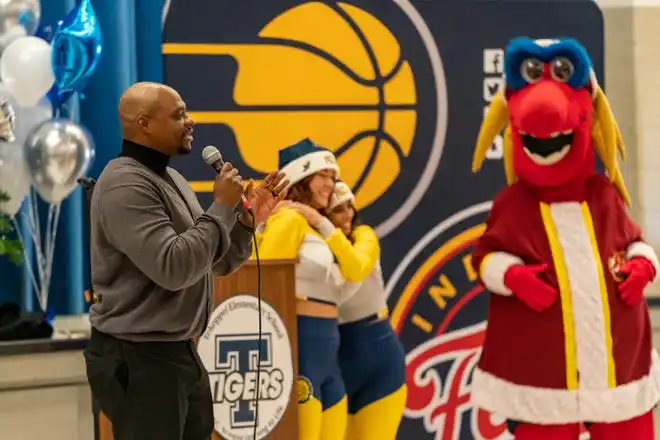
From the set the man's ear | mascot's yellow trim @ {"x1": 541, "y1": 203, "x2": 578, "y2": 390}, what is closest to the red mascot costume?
mascot's yellow trim @ {"x1": 541, "y1": 203, "x2": 578, "y2": 390}

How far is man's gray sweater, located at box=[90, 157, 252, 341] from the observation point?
1869 millimetres

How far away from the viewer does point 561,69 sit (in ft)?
10.4

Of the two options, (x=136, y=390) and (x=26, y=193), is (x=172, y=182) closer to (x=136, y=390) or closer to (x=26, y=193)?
(x=136, y=390)

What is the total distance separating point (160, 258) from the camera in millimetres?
1854

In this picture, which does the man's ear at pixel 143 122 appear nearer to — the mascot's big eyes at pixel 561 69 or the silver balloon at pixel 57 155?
the silver balloon at pixel 57 155

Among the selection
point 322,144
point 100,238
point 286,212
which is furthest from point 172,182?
point 322,144

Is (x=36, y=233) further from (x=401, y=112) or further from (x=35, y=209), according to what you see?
(x=401, y=112)

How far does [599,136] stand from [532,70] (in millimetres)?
341

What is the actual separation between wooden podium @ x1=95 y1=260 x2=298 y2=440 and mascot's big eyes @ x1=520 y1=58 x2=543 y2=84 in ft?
3.20

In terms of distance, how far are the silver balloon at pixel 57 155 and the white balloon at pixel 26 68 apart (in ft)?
0.43

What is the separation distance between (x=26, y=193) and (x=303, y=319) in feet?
3.60

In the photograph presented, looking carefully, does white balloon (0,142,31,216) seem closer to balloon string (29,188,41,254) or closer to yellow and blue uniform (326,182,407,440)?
balloon string (29,188,41,254)

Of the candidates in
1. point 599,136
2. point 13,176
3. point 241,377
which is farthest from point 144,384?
point 599,136

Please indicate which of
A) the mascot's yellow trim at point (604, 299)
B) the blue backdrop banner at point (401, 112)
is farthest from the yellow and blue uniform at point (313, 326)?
the mascot's yellow trim at point (604, 299)
